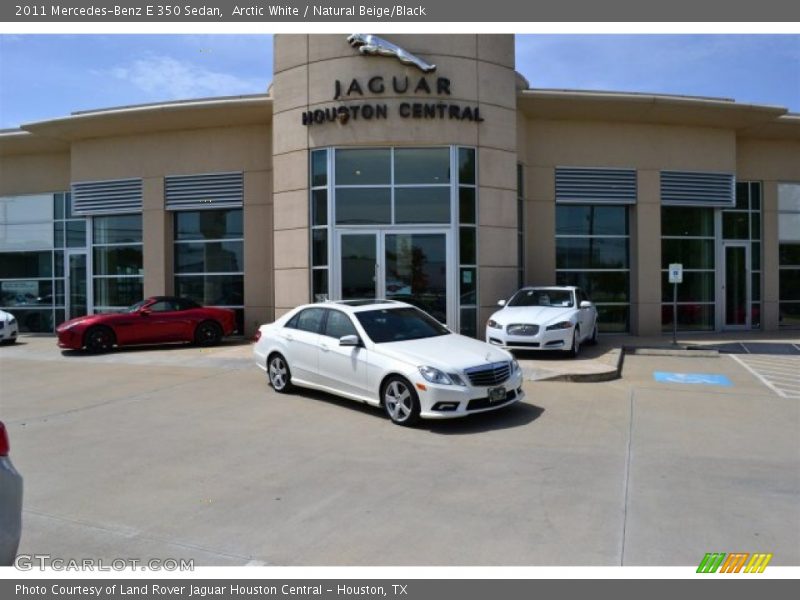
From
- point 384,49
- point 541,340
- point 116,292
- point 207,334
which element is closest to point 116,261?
point 116,292

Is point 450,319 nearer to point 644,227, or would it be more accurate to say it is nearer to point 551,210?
point 551,210

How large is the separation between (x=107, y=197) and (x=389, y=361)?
47.9 ft

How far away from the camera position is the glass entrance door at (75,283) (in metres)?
20.4

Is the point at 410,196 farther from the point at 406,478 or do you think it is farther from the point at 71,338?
the point at 406,478

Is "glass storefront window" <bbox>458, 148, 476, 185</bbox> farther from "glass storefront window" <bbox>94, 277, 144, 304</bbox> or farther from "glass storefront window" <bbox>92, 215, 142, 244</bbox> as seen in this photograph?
"glass storefront window" <bbox>94, 277, 144, 304</bbox>

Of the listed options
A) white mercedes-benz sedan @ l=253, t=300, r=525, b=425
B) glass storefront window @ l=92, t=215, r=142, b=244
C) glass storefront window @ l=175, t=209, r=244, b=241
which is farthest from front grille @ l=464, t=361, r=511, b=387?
glass storefront window @ l=92, t=215, r=142, b=244

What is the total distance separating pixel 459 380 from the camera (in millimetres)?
7617

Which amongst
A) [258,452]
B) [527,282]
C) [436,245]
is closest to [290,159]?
[436,245]

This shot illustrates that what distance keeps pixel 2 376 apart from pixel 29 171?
39.6 feet

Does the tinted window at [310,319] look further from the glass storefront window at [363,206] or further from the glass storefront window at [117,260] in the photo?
the glass storefront window at [117,260]

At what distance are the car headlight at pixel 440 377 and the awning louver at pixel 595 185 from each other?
37.5 ft

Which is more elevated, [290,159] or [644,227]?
[290,159]

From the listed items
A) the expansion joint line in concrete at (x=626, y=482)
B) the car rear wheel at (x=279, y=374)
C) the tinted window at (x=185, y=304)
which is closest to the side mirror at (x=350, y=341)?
the car rear wheel at (x=279, y=374)

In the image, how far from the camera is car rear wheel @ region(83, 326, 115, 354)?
14.9m
